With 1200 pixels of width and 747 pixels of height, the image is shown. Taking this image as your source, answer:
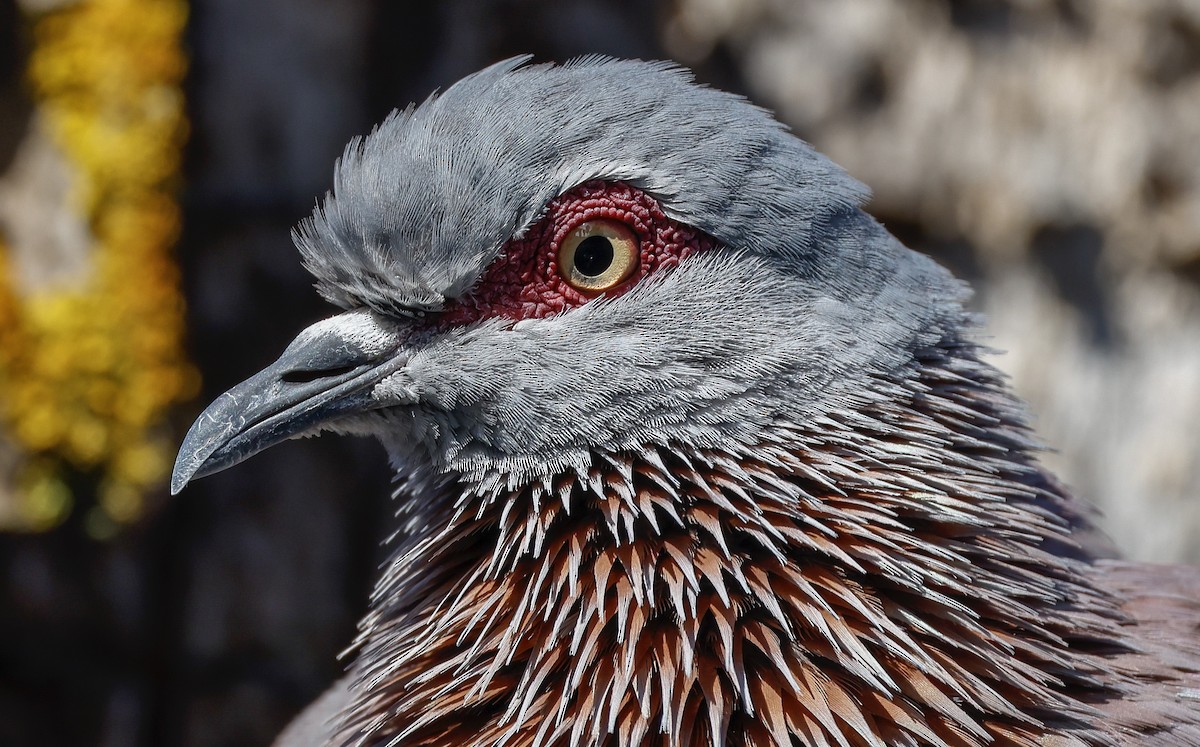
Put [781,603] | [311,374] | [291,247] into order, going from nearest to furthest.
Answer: [781,603] → [311,374] → [291,247]

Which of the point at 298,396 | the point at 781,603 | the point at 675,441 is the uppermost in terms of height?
the point at 298,396

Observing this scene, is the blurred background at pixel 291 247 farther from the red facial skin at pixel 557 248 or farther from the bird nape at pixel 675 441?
the red facial skin at pixel 557 248

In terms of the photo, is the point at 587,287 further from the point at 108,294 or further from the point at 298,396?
the point at 108,294

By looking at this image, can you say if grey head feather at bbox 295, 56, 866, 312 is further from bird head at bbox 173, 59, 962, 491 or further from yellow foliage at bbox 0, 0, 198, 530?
yellow foliage at bbox 0, 0, 198, 530

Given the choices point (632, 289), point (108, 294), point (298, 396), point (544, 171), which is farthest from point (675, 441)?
point (108, 294)

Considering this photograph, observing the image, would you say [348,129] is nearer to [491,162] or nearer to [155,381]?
[155,381]

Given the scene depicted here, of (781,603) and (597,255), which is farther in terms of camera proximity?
(597,255)
